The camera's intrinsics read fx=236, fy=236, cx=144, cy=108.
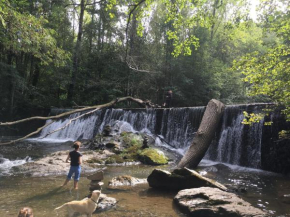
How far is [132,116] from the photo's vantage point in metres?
16.4

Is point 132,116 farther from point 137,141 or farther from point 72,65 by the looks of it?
point 72,65

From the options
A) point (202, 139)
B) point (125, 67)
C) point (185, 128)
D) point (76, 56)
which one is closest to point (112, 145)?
point (185, 128)

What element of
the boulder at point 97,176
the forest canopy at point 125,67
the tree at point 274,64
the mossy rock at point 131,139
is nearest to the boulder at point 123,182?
the boulder at point 97,176

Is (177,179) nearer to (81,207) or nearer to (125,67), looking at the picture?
(81,207)

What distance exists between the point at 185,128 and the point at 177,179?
748 cm

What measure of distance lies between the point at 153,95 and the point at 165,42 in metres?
6.28

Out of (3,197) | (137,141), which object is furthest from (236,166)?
(3,197)

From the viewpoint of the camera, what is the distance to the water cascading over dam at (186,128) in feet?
34.7

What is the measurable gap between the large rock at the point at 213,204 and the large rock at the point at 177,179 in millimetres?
832

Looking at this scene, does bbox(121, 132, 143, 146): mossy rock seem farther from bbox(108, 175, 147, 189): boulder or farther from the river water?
bbox(108, 175, 147, 189): boulder

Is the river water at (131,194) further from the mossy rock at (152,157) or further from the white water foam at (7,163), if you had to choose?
the mossy rock at (152,157)

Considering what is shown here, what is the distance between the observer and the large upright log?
28.7ft

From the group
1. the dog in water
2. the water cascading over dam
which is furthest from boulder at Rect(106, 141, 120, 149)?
the dog in water

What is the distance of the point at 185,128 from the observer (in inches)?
543
